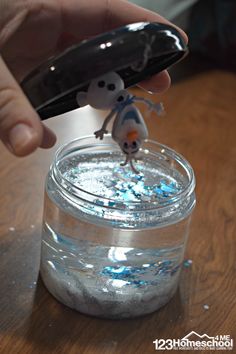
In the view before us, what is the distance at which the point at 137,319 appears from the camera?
1.87 ft

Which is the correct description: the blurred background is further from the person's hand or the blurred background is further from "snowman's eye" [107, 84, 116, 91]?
"snowman's eye" [107, 84, 116, 91]

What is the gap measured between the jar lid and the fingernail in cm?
5

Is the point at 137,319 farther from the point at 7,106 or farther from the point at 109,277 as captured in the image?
the point at 7,106

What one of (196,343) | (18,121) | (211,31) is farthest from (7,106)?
(211,31)

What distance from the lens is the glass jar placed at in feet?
1.82

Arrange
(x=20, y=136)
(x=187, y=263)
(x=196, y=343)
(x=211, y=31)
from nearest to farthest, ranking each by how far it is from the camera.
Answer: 1. (x=20, y=136)
2. (x=196, y=343)
3. (x=187, y=263)
4. (x=211, y=31)

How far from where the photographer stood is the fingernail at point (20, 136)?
1.39 feet

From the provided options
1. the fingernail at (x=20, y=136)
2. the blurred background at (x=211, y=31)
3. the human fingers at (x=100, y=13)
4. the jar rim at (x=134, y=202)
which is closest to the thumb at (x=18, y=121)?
the fingernail at (x=20, y=136)

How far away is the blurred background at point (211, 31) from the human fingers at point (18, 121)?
82cm

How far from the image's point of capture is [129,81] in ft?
1.86

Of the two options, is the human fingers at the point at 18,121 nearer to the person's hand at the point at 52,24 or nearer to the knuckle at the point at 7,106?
the knuckle at the point at 7,106

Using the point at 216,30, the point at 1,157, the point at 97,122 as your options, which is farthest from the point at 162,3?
the point at 1,157

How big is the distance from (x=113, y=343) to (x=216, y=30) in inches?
35.1

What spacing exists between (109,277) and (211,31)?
83 cm
